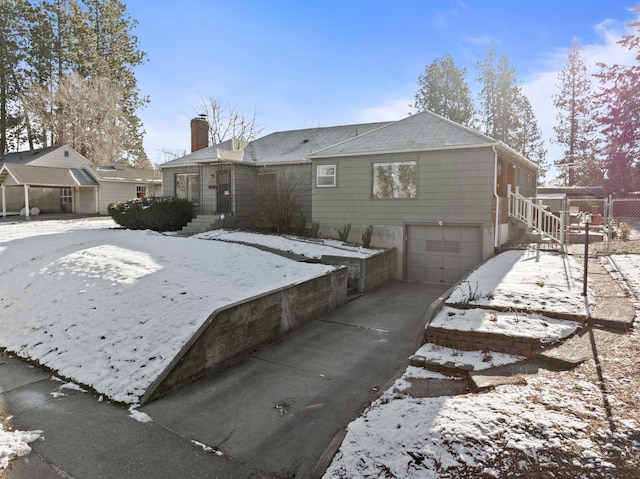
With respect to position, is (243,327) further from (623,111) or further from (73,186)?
(73,186)

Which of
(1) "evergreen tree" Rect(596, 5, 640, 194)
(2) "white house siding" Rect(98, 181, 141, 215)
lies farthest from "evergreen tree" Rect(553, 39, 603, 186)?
(2) "white house siding" Rect(98, 181, 141, 215)

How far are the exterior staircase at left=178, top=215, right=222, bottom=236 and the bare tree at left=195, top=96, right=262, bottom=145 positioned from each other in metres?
19.1

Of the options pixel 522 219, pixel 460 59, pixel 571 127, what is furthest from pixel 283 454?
pixel 571 127

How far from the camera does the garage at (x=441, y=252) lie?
13.0m

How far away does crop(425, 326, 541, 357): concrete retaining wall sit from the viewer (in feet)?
17.6

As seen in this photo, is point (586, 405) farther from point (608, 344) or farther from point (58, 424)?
point (58, 424)

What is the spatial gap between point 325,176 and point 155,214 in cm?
754

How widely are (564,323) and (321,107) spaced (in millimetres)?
28607

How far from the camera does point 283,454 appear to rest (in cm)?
421

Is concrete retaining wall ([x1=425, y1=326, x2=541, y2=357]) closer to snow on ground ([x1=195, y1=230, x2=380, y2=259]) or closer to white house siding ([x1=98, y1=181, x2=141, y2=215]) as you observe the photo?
snow on ground ([x1=195, y1=230, x2=380, y2=259])

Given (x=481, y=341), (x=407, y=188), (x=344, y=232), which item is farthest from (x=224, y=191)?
(x=481, y=341)

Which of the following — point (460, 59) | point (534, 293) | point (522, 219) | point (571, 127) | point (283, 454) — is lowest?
point (283, 454)

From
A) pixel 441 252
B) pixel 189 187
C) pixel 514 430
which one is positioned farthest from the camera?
pixel 189 187

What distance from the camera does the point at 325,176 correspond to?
1540 cm
